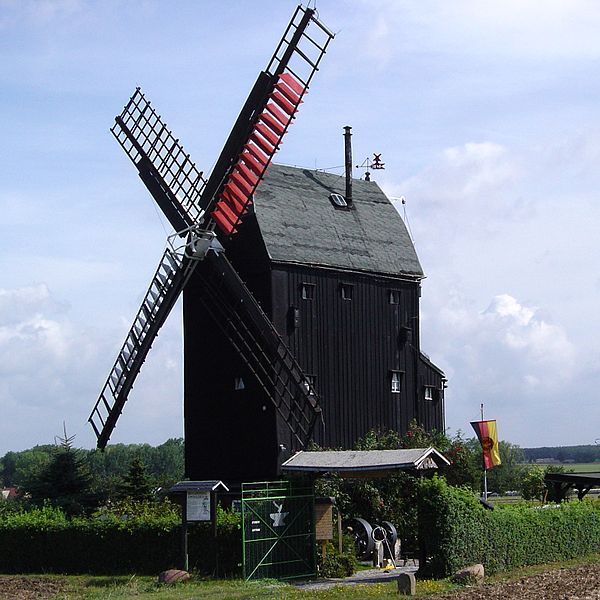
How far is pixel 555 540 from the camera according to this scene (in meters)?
32.5

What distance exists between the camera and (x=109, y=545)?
1339 inches

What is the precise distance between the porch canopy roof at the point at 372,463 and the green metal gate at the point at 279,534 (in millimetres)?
1559

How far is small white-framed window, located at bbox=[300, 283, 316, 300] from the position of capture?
135 feet

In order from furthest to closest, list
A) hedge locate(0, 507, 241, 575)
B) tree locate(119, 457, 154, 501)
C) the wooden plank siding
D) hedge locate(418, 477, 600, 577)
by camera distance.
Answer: tree locate(119, 457, 154, 501) < the wooden plank siding < hedge locate(0, 507, 241, 575) < hedge locate(418, 477, 600, 577)

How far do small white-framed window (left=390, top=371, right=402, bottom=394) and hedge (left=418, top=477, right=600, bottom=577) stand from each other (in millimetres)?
11186

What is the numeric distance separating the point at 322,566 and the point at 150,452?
147146 millimetres

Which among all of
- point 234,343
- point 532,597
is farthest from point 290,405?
point 532,597

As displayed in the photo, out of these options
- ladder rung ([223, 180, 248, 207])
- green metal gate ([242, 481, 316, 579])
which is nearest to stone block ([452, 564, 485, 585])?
green metal gate ([242, 481, 316, 579])

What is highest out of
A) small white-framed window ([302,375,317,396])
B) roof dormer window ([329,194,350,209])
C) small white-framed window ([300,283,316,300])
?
roof dormer window ([329,194,350,209])

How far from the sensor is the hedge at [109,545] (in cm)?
3078

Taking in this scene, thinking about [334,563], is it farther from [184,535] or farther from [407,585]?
[407,585]

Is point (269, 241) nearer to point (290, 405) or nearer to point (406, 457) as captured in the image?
point (290, 405)

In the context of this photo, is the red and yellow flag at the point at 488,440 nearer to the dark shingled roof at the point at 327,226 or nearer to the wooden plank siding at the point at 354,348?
the wooden plank siding at the point at 354,348

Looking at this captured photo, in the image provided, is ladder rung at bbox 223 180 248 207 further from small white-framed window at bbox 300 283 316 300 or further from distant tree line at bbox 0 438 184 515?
distant tree line at bbox 0 438 184 515
